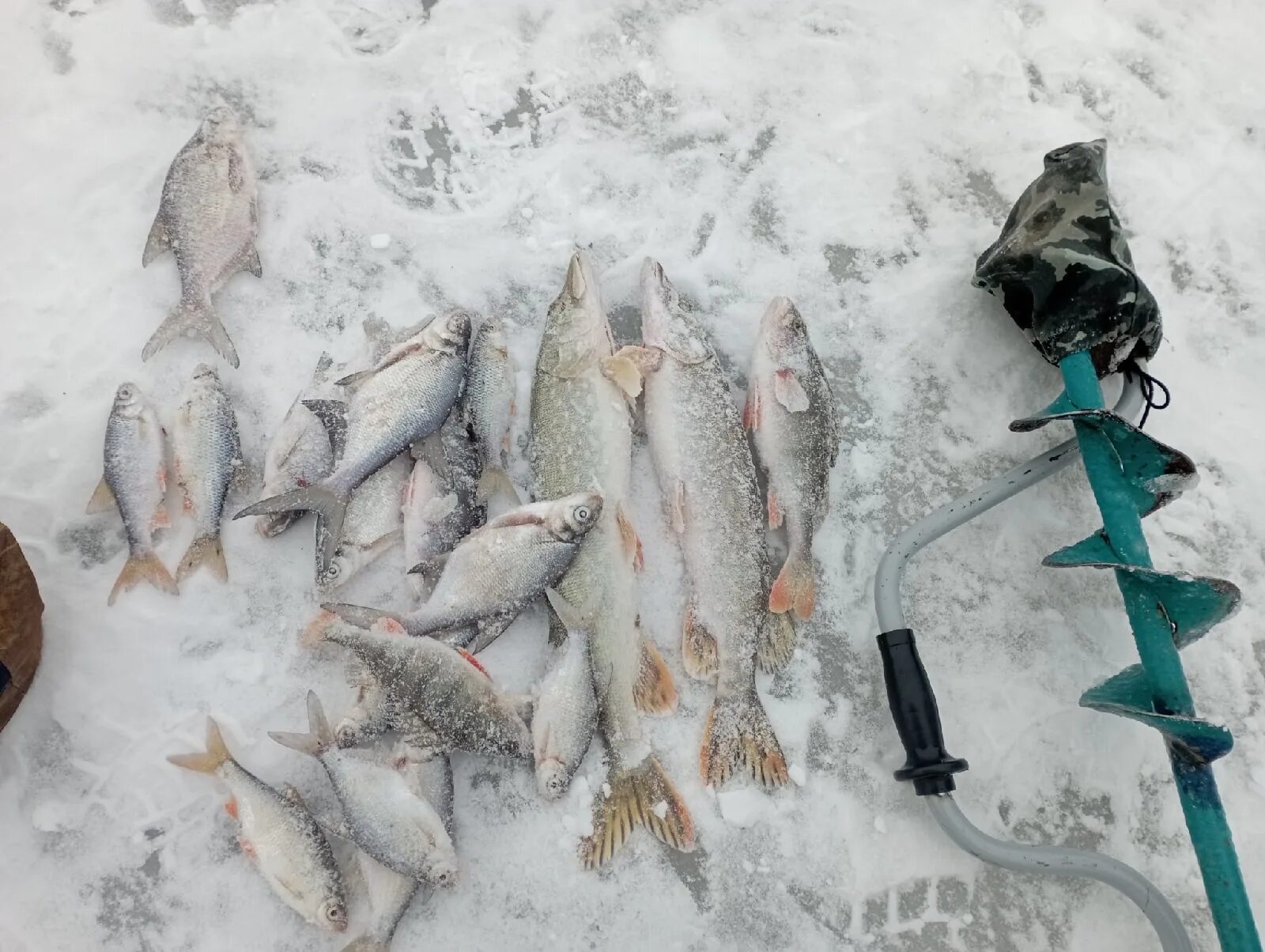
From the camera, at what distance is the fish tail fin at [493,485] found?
294cm

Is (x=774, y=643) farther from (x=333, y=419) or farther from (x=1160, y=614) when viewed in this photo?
(x=333, y=419)

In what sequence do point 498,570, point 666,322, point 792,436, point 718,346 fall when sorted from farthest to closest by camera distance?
point 718,346, point 666,322, point 792,436, point 498,570

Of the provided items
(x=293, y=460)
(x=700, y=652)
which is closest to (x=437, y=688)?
(x=700, y=652)

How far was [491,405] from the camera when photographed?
3.02 metres

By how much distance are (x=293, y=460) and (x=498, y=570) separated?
863 mm

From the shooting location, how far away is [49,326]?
3131 millimetres

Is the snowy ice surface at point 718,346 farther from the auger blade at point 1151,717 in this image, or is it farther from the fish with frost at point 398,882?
the auger blade at point 1151,717

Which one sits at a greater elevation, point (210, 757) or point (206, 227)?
point (206, 227)

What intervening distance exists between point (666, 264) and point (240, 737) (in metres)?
2.36

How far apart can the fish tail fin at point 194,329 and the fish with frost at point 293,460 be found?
1.25 feet

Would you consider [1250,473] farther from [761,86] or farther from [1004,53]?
[761,86]

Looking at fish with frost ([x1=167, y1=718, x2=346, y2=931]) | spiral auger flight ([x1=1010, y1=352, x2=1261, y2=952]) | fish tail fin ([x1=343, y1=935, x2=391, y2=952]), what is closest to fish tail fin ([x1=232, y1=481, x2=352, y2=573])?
fish with frost ([x1=167, y1=718, x2=346, y2=931])

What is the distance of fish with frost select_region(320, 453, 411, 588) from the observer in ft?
9.34

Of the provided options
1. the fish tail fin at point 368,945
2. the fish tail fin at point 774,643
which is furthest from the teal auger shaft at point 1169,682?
the fish tail fin at point 368,945
